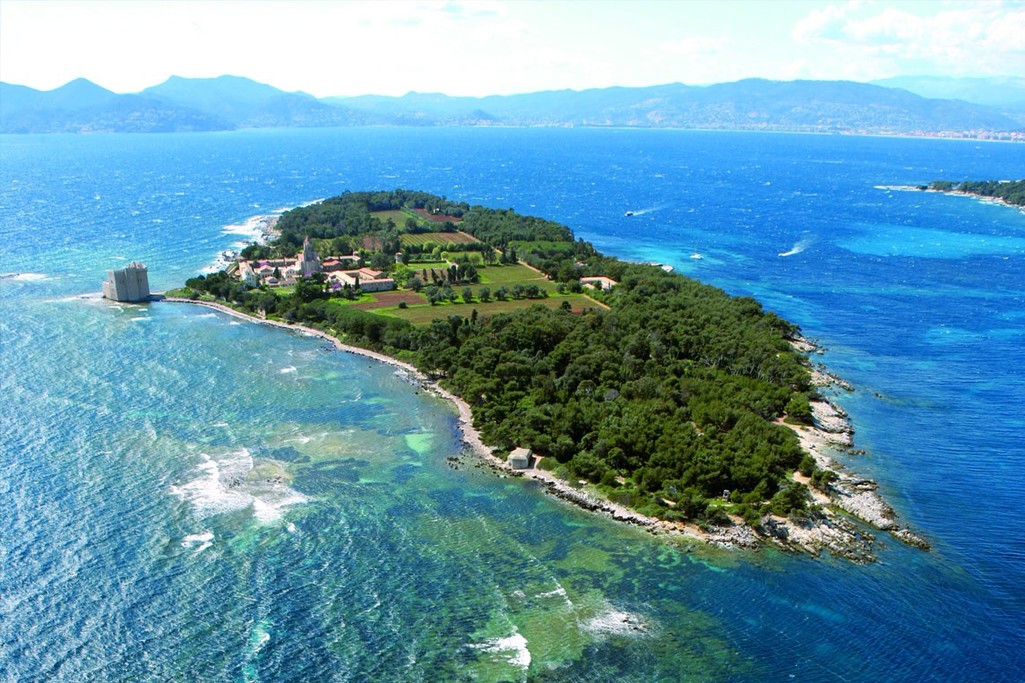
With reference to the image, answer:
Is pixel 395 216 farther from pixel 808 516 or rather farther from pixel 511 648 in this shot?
pixel 511 648

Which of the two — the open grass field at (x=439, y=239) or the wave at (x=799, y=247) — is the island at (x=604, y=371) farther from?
the wave at (x=799, y=247)

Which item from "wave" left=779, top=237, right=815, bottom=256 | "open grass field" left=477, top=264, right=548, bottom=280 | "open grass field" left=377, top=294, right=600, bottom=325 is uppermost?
"open grass field" left=477, top=264, right=548, bottom=280

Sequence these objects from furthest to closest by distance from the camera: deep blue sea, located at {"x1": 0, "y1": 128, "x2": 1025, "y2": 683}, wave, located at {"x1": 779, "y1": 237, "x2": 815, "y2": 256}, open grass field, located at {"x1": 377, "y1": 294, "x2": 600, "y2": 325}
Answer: wave, located at {"x1": 779, "y1": 237, "x2": 815, "y2": 256} → open grass field, located at {"x1": 377, "y1": 294, "x2": 600, "y2": 325} → deep blue sea, located at {"x1": 0, "y1": 128, "x2": 1025, "y2": 683}

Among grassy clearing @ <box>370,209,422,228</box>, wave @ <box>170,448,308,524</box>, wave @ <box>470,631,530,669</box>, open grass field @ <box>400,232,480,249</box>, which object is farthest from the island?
grassy clearing @ <box>370,209,422,228</box>

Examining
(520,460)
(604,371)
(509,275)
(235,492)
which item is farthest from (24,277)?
(520,460)

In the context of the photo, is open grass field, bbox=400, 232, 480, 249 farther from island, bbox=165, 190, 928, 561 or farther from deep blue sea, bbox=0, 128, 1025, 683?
deep blue sea, bbox=0, 128, 1025, 683

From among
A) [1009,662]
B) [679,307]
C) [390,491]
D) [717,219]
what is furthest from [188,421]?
[717,219]

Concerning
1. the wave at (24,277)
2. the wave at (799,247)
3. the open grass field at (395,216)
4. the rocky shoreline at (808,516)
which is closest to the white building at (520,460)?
the rocky shoreline at (808,516)
